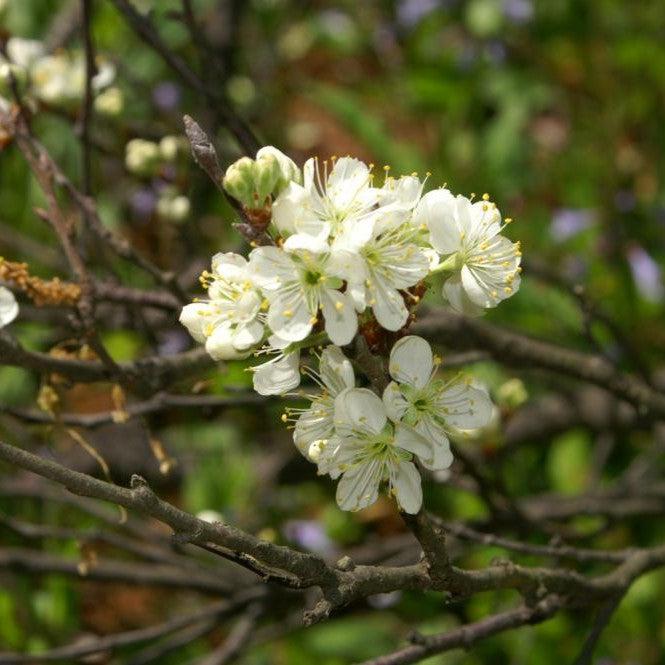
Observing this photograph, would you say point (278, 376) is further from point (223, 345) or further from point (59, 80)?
point (59, 80)

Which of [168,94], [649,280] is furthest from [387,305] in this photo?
[168,94]

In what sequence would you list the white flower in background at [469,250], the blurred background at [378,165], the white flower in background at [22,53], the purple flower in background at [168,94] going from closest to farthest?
1. the white flower in background at [469,250]
2. the white flower in background at [22,53]
3. the blurred background at [378,165]
4. the purple flower in background at [168,94]

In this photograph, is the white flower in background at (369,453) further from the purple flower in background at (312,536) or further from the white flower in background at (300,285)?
the purple flower in background at (312,536)

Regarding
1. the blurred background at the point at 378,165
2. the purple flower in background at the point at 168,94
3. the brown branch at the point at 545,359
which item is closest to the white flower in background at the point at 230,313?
the blurred background at the point at 378,165

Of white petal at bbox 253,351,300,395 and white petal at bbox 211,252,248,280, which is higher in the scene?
white petal at bbox 211,252,248,280

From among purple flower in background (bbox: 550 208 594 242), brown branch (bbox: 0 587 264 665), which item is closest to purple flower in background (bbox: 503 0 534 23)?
purple flower in background (bbox: 550 208 594 242)

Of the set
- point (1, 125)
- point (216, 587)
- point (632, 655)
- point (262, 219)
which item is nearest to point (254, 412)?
point (216, 587)

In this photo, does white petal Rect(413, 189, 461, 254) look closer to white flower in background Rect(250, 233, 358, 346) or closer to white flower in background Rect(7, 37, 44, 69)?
white flower in background Rect(250, 233, 358, 346)
